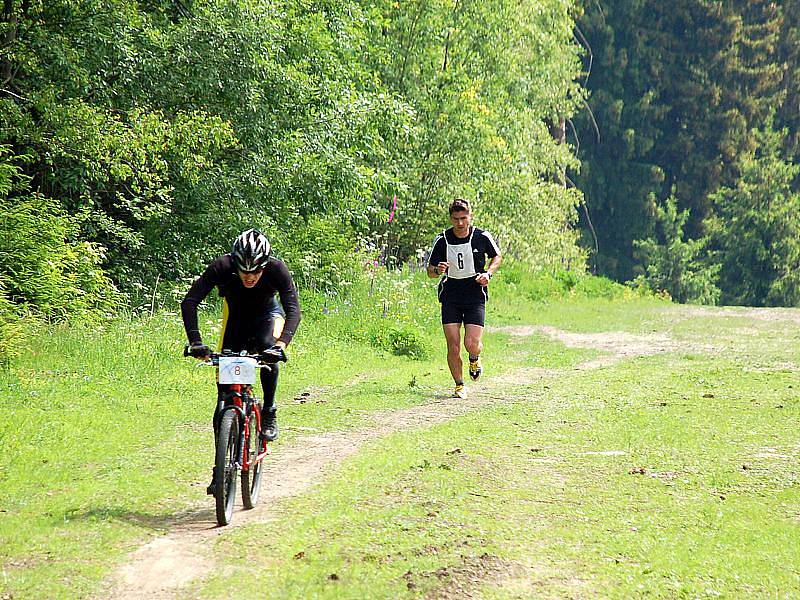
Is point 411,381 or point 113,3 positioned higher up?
point 113,3

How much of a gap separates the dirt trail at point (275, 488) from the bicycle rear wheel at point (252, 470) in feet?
0.26

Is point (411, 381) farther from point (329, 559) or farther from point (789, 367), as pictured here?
point (329, 559)

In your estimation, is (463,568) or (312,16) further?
(312,16)

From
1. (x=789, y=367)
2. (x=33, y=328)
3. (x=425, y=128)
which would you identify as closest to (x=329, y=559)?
(x=33, y=328)

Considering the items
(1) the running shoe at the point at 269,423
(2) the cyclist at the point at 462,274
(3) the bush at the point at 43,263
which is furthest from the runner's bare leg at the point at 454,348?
(3) the bush at the point at 43,263

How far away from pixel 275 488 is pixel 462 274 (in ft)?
15.6

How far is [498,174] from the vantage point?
25531mm

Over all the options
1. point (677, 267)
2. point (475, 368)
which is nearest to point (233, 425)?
point (475, 368)

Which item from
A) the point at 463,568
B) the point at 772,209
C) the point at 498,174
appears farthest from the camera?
the point at 772,209

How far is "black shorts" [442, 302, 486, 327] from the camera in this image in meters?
11.6

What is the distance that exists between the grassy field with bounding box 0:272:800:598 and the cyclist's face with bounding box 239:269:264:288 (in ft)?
4.67

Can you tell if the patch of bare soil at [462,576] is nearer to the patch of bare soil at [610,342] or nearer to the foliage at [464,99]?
the patch of bare soil at [610,342]

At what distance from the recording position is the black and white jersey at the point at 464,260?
37.2 ft

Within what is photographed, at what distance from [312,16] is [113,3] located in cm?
352
